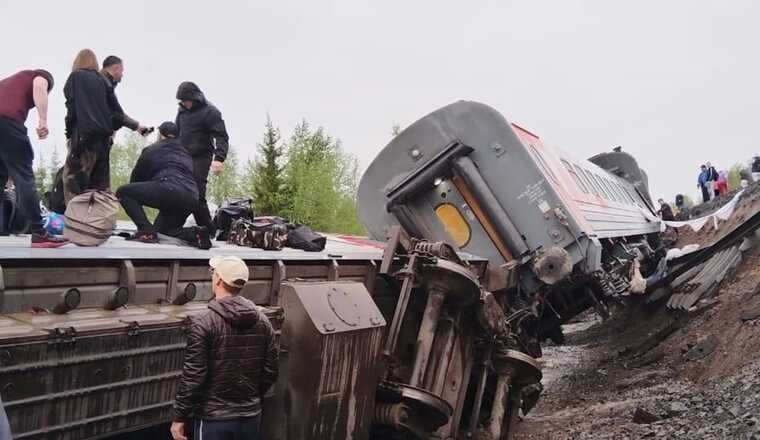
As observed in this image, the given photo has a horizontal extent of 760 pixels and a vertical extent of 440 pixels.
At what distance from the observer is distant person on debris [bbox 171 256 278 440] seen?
2.66 metres

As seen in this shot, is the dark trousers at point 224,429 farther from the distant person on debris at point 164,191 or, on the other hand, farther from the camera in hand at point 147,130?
the camera in hand at point 147,130

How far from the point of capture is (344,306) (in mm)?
3873

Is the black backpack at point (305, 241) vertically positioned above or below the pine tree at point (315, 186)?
below

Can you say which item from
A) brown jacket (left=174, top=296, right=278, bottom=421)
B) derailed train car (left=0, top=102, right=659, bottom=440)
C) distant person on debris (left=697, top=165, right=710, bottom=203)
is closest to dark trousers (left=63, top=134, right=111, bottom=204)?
derailed train car (left=0, top=102, right=659, bottom=440)

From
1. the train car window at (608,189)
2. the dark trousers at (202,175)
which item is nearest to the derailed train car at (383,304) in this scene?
the dark trousers at (202,175)

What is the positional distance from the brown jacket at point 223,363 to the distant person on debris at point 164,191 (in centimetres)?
156

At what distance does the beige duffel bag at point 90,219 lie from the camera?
11.2ft

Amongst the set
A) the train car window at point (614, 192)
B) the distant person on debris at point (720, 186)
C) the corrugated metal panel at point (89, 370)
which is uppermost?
the distant person on debris at point (720, 186)

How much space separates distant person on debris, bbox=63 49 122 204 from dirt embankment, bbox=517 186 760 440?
4.69m

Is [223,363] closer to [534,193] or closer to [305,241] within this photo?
[305,241]

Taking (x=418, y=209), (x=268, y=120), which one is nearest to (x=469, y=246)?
(x=418, y=209)

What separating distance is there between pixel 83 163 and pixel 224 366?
2418mm

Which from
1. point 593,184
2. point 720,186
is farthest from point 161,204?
point 720,186

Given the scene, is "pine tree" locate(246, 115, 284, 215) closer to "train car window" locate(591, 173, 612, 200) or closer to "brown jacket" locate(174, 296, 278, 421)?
"train car window" locate(591, 173, 612, 200)
